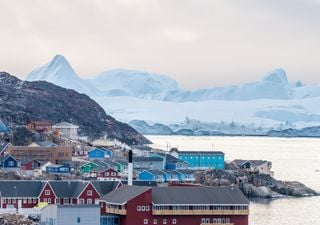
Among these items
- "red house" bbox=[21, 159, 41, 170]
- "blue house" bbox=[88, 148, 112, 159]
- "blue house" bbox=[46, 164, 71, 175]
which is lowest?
"blue house" bbox=[46, 164, 71, 175]

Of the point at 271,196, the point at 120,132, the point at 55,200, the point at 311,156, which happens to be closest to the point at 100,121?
the point at 120,132

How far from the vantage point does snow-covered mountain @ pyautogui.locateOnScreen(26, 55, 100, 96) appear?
179500mm

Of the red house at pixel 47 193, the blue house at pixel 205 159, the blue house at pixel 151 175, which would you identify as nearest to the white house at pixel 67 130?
the blue house at pixel 205 159

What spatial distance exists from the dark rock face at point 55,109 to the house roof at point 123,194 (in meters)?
40.3

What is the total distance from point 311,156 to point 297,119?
8502cm

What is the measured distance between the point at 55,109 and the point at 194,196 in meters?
55.4

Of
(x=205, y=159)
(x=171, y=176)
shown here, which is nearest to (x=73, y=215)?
(x=171, y=176)

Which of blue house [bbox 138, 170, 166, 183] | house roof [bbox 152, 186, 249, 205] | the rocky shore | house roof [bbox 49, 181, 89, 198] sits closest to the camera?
house roof [bbox 152, 186, 249, 205]

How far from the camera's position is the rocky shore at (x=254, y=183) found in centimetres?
5291

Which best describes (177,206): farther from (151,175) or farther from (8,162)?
(8,162)

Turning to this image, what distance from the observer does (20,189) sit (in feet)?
109

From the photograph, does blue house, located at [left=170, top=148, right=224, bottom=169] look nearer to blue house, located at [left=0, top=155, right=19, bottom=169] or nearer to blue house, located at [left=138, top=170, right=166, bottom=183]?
blue house, located at [left=138, top=170, right=166, bottom=183]

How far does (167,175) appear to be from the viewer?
163 feet

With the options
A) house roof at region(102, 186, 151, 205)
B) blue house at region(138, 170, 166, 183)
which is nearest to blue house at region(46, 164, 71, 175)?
blue house at region(138, 170, 166, 183)
